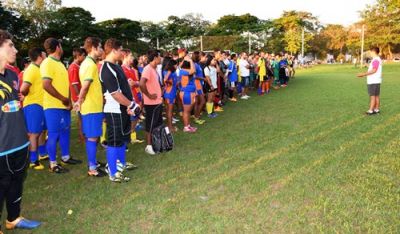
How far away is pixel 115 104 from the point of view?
4840 millimetres

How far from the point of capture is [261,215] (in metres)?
3.80

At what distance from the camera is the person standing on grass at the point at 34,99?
540 cm

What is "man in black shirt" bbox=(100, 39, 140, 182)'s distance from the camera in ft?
15.5

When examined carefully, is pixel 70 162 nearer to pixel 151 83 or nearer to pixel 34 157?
pixel 34 157

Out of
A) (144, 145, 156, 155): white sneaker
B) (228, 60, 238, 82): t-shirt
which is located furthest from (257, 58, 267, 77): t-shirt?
(144, 145, 156, 155): white sneaker

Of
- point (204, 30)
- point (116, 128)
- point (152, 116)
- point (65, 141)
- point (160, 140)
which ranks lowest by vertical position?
point (160, 140)

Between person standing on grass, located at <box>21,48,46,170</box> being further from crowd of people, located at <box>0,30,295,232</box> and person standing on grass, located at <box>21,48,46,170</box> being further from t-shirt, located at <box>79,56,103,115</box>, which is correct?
t-shirt, located at <box>79,56,103,115</box>

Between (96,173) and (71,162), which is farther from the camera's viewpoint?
(71,162)

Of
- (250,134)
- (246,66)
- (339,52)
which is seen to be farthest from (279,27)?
(250,134)

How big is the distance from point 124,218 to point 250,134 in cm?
416

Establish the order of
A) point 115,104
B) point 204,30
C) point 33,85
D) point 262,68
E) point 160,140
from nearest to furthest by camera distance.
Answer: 1. point 115,104
2. point 33,85
3. point 160,140
4. point 262,68
5. point 204,30

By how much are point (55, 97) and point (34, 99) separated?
0.52 meters

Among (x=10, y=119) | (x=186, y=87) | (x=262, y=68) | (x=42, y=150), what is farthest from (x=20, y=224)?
(x=262, y=68)

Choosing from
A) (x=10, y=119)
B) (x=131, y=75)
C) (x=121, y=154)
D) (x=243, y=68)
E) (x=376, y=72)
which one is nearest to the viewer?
(x=10, y=119)
